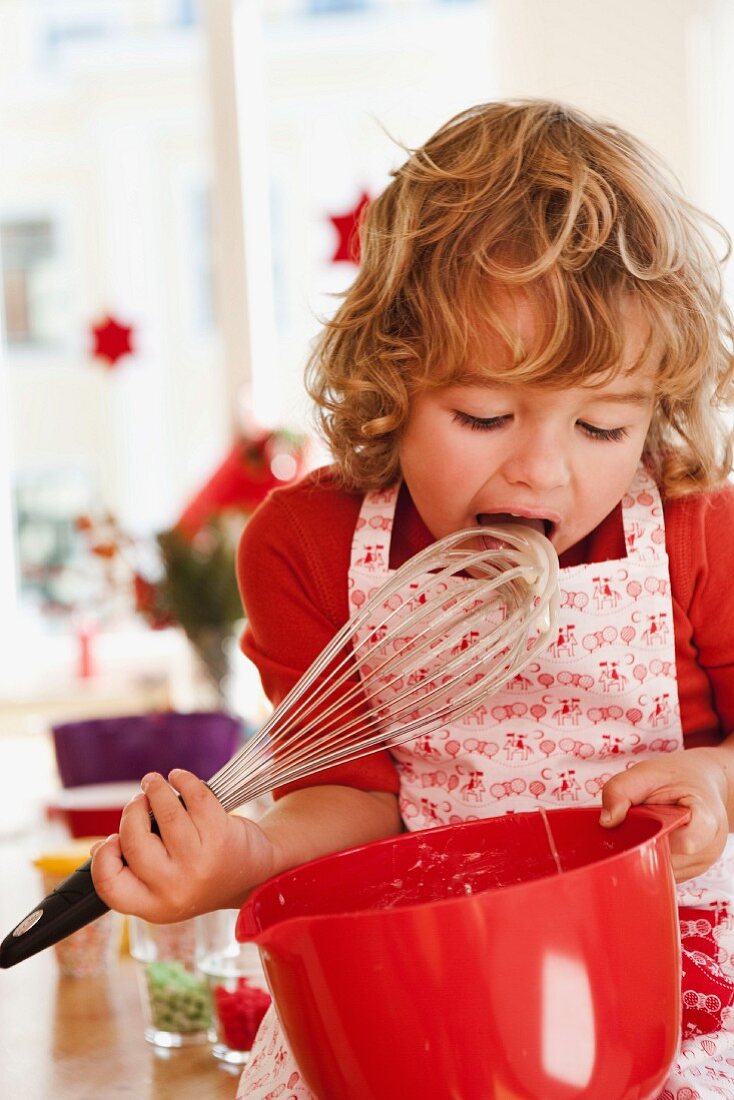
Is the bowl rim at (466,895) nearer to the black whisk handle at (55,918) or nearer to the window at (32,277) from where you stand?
the black whisk handle at (55,918)

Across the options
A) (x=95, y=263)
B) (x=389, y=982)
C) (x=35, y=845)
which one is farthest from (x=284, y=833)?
(x=95, y=263)

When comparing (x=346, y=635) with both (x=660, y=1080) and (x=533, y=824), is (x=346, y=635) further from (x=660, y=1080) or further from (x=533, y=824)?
(x=660, y=1080)

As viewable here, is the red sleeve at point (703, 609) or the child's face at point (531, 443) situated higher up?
the child's face at point (531, 443)

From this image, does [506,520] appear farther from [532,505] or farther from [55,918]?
[55,918]

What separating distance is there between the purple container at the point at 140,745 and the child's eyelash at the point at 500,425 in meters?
0.55

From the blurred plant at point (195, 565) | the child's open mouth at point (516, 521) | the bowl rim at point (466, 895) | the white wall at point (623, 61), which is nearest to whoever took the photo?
the bowl rim at point (466, 895)

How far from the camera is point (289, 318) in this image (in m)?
4.77

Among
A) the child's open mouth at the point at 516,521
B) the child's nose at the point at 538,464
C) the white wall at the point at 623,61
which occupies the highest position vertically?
the white wall at the point at 623,61

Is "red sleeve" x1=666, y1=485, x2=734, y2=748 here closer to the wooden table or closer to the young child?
the young child

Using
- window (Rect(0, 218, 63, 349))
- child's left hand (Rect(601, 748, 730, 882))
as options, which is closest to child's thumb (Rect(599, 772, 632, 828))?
child's left hand (Rect(601, 748, 730, 882))

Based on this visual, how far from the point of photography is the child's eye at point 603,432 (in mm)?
600

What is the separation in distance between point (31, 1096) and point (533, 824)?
279 millimetres

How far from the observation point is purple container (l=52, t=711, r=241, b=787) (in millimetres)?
1103

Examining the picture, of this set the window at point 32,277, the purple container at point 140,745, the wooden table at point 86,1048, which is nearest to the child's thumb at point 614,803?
the wooden table at point 86,1048
